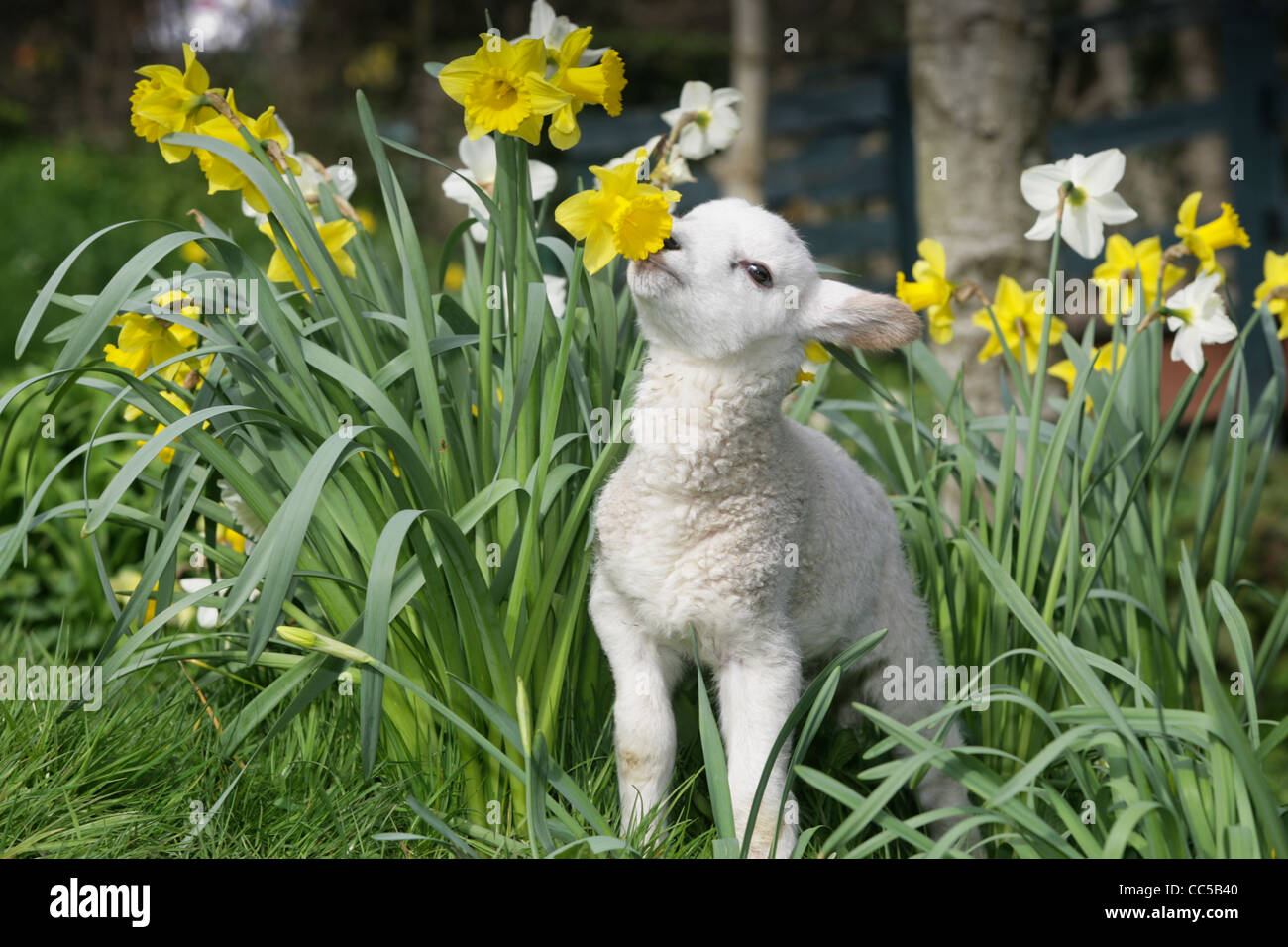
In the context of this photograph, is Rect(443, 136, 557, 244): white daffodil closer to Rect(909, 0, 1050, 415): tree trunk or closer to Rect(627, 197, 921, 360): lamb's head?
Rect(627, 197, 921, 360): lamb's head

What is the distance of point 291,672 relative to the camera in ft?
6.13

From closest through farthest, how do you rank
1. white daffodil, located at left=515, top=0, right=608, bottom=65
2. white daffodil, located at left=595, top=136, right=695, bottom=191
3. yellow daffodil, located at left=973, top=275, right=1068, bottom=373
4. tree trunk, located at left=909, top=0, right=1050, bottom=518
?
white daffodil, located at left=515, top=0, right=608, bottom=65 < white daffodil, located at left=595, top=136, right=695, bottom=191 < yellow daffodil, located at left=973, top=275, right=1068, bottom=373 < tree trunk, located at left=909, top=0, right=1050, bottom=518

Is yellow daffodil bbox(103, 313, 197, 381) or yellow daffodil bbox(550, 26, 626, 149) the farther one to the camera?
yellow daffodil bbox(103, 313, 197, 381)

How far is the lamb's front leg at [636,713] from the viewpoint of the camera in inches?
72.2

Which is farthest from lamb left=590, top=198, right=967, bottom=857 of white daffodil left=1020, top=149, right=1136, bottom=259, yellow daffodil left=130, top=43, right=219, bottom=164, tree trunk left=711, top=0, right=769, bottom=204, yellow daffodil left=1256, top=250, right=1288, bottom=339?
tree trunk left=711, top=0, right=769, bottom=204

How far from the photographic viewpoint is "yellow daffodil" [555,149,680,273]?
167 cm

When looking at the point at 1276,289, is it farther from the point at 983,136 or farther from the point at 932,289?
the point at 983,136

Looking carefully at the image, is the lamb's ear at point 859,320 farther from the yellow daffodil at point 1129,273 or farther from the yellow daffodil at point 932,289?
the yellow daffodil at point 1129,273

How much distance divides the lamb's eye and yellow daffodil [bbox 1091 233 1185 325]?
1126 mm

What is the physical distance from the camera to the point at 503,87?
1.80m

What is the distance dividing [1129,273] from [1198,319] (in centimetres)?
32

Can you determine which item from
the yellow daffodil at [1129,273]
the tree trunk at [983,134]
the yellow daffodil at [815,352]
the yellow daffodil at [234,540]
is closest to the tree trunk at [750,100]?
the tree trunk at [983,134]

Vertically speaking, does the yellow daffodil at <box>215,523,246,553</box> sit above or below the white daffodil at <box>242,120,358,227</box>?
below

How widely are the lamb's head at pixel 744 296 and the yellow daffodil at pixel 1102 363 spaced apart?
76cm
